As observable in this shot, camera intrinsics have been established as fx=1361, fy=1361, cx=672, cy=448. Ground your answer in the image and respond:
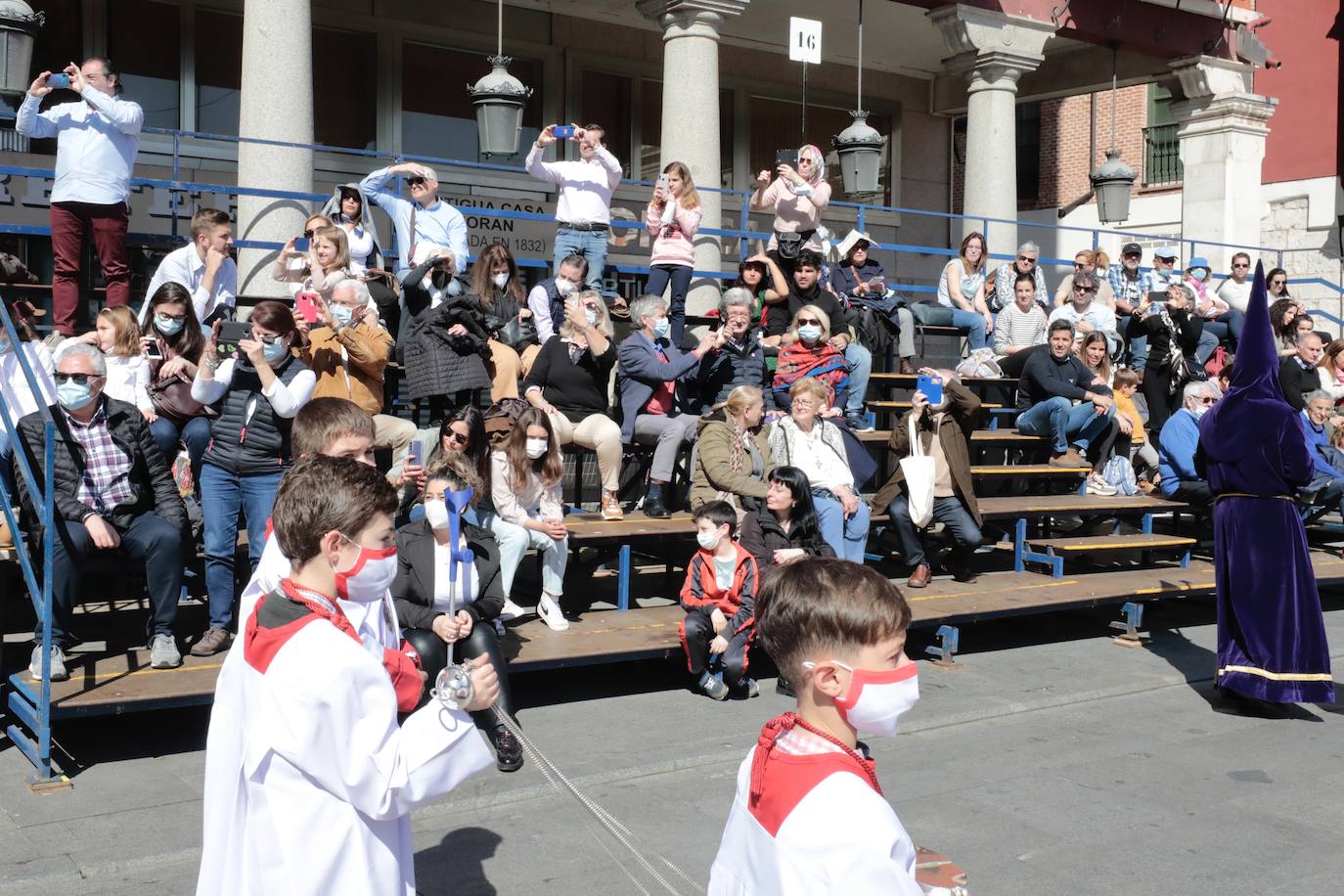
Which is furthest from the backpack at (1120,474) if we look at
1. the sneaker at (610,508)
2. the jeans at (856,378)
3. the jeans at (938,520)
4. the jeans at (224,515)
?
the jeans at (224,515)

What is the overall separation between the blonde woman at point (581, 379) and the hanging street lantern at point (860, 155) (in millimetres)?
5578

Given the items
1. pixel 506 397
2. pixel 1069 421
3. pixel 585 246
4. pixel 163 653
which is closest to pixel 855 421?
pixel 1069 421

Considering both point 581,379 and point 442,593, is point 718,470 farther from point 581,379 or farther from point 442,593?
point 442,593

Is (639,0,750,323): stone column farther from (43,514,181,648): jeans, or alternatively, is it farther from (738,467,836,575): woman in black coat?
(43,514,181,648): jeans

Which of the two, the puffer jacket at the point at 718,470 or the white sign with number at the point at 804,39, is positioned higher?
the white sign with number at the point at 804,39

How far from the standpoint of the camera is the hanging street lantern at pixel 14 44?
10.1m

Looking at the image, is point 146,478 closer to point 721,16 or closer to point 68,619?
point 68,619

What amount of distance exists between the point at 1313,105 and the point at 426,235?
17.6 m

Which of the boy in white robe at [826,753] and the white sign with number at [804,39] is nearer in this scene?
the boy in white robe at [826,753]

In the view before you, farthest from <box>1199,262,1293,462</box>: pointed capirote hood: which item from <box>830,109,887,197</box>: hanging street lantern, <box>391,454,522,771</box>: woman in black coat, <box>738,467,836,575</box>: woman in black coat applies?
<box>830,109,887,197</box>: hanging street lantern

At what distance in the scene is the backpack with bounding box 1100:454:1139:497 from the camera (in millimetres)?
12289

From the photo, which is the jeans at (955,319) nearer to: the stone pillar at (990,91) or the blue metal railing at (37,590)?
the stone pillar at (990,91)

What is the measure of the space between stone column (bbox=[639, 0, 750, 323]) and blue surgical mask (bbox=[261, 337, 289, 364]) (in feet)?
21.6

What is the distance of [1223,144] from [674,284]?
419 inches
